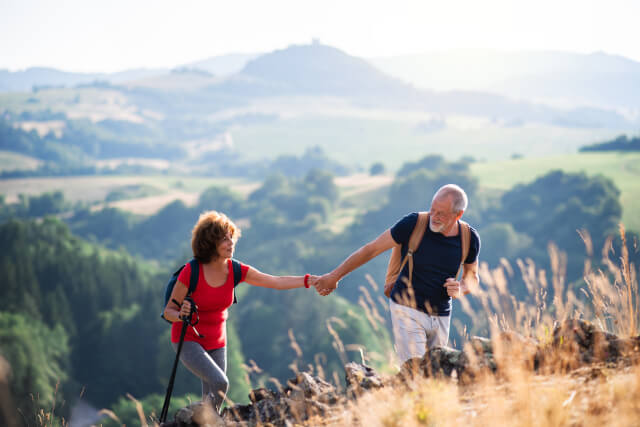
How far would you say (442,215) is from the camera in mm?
4375

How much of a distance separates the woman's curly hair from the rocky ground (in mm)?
1056

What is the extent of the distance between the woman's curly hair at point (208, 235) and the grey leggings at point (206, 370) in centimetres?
65

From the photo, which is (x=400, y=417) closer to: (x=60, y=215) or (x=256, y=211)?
(x=256, y=211)

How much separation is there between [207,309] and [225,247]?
0.48 m

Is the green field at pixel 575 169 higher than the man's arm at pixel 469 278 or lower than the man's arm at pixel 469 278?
lower

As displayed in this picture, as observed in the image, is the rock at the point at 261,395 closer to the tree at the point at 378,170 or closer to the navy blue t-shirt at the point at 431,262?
the navy blue t-shirt at the point at 431,262

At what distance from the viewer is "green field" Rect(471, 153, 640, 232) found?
9125 cm

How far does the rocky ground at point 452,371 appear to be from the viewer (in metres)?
3.51

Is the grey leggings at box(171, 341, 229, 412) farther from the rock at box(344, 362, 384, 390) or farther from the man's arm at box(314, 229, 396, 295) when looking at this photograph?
the man's arm at box(314, 229, 396, 295)

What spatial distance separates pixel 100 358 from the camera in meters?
51.8

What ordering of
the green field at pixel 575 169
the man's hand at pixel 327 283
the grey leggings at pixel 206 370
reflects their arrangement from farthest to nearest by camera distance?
the green field at pixel 575 169
the man's hand at pixel 327 283
the grey leggings at pixel 206 370

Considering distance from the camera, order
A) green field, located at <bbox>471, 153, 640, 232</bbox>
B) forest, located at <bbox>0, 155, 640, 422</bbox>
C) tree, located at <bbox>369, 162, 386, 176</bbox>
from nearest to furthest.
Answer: forest, located at <bbox>0, 155, 640, 422</bbox> → green field, located at <bbox>471, 153, 640, 232</bbox> → tree, located at <bbox>369, 162, 386, 176</bbox>

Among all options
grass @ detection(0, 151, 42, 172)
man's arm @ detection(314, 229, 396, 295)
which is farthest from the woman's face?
grass @ detection(0, 151, 42, 172)

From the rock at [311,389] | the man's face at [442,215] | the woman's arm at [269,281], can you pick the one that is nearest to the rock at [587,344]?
the man's face at [442,215]
